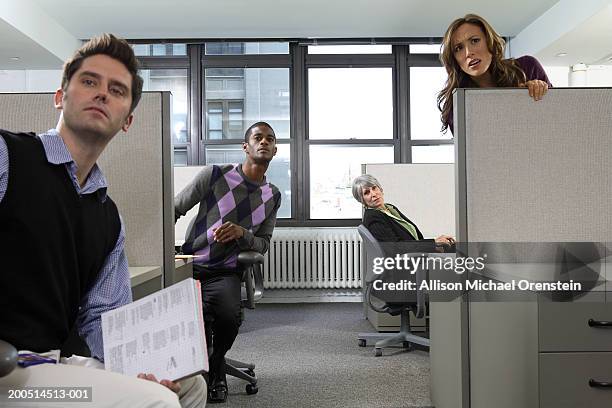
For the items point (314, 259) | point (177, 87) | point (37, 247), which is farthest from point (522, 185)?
point (177, 87)

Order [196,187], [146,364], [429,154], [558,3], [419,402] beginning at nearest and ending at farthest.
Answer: [146,364], [419,402], [196,187], [558,3], [429,154]

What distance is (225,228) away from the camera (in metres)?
2.51

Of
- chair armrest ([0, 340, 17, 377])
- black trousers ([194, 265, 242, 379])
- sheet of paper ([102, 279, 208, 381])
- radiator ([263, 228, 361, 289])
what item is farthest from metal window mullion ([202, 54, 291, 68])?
chair armrest ([0, 340, 17, 377])

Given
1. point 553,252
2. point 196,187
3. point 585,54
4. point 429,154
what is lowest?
point 553,252

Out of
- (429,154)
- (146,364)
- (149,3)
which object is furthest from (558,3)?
(146,364)

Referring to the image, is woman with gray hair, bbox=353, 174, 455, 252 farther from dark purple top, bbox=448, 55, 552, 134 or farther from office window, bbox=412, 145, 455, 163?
office window, bbox=412, 145, 455, 163

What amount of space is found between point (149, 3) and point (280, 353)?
2821 mm

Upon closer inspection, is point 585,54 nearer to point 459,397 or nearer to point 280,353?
point 280,353

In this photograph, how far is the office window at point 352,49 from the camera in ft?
18.3

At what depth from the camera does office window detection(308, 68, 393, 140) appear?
5562mm

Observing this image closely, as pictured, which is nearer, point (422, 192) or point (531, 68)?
point (531, 68)

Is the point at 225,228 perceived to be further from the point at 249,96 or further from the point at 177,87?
the point at 177,87

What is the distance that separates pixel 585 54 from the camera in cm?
505

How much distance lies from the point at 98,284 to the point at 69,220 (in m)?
0.21
